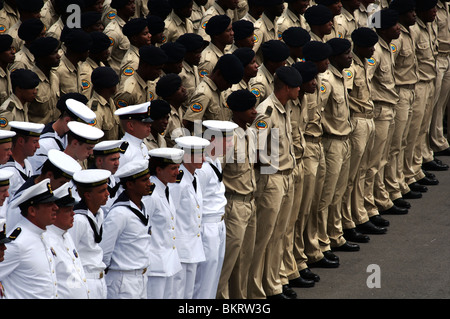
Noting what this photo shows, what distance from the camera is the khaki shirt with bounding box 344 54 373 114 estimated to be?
906 cm

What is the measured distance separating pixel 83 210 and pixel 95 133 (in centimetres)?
96

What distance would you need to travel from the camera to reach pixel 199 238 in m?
6.56

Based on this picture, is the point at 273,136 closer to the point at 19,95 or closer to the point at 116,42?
the point at 19,95

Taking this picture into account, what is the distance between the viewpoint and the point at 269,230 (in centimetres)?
760

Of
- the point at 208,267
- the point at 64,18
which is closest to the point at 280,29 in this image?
the point at 64,18

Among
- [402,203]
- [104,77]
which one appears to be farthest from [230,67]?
[402,203]

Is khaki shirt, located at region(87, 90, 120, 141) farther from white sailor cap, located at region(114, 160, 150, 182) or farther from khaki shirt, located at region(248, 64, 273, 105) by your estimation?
white sailor cap, located at region(114, 160, 150, 182)

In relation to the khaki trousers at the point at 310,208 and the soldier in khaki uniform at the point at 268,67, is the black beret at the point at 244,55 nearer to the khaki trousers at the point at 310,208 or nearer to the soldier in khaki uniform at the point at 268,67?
the soldier in khaki uniform at the point at 268,67

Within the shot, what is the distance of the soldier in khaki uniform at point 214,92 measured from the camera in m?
7.27

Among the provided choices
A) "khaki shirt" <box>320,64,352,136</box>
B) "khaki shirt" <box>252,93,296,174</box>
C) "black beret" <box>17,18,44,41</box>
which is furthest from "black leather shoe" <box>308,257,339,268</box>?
"black beret" <box>17,18,44,41</box>

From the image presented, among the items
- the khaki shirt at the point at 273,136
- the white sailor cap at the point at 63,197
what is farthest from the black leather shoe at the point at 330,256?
the white sailor cap at the point at 63,197

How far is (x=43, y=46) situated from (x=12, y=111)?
784 mm

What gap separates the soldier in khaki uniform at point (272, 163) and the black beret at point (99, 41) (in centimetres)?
163

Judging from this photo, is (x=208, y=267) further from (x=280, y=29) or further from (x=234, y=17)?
(x=234, y=17)
